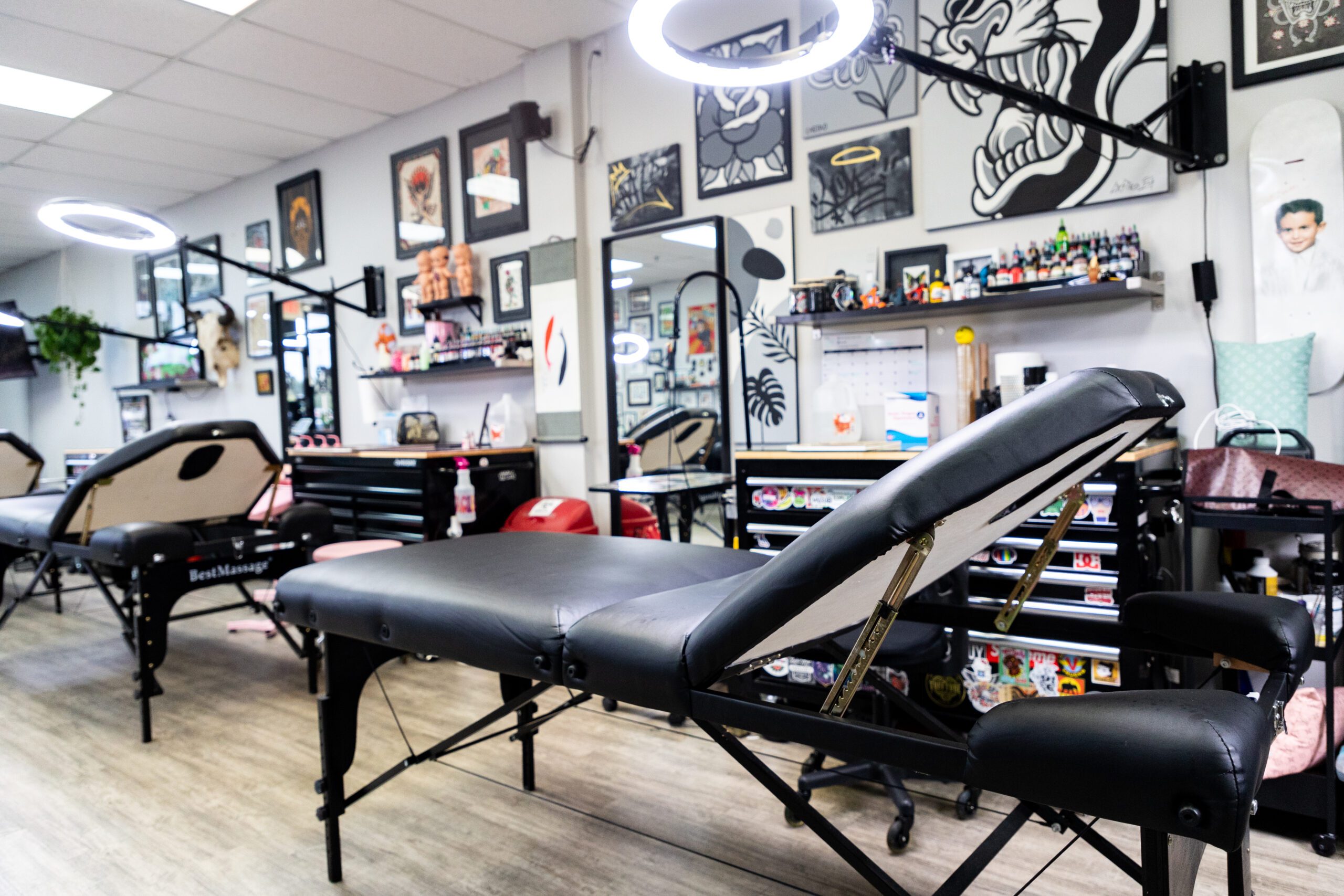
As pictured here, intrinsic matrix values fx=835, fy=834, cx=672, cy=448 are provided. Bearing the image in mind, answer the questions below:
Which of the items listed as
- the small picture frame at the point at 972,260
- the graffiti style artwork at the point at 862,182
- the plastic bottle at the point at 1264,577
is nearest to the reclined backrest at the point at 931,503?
the plastic bottle at the point at 1264,577

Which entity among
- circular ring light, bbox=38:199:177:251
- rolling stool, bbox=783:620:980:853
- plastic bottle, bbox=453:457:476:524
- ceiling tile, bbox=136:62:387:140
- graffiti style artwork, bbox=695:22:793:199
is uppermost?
ceiling tile, bbox=136:62:387:140

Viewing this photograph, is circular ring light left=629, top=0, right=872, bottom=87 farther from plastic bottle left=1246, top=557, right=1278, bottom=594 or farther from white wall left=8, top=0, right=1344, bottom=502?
plastic bottle left=1246, top=557, right=1278, bottom=594

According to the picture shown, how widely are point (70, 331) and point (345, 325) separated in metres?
3.48

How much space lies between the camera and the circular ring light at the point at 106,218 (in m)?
3.54

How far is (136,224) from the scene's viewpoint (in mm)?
3656

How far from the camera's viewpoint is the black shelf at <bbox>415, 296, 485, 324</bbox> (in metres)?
4.49

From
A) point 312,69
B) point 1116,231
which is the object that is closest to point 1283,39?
point 1116,231

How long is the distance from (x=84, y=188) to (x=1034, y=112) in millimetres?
6487

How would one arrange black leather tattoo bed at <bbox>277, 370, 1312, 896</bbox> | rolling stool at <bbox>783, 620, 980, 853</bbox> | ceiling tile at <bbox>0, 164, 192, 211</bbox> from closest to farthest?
black leather tattoo bed at <bbox>277, 370, 1312, 896</bbox> → rolling stool at <bbox>783, 620, 980, 853</bbox> → ceiling tile at <bbox>0, 164, 192, 211</bbox>

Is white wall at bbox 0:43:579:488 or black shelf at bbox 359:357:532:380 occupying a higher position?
white wall at bbox 0:43:579:488

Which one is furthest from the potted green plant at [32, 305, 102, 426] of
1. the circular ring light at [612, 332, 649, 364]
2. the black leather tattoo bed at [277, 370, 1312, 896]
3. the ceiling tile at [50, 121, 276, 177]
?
the black leather tattoo bed at [277, 370, 1312, 896]

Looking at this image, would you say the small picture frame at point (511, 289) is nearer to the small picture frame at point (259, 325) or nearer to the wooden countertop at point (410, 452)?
the wooden countertop at point (410, 452)

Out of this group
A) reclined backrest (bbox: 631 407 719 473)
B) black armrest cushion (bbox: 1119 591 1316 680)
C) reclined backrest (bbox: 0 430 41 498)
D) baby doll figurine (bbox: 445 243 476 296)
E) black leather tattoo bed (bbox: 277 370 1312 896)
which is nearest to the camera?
A: black leather tattoo bed (bbox: 277 370 1312 896)

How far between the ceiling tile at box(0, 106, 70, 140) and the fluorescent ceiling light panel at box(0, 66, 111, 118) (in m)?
0.06
